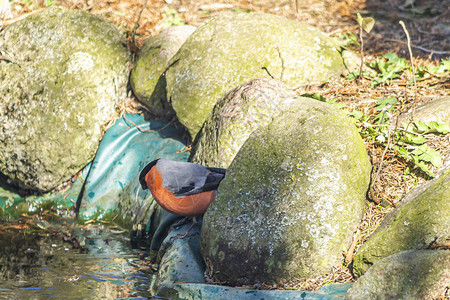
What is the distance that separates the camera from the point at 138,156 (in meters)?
6.24

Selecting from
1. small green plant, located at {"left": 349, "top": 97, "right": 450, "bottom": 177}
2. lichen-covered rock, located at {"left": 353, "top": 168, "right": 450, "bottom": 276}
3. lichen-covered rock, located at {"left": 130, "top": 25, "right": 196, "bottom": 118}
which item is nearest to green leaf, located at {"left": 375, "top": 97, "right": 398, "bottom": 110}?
small green plant, located at {"left": 349, "top": 97, "right": 450, "bottom": 177}

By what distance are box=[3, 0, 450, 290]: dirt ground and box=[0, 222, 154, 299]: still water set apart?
231cm

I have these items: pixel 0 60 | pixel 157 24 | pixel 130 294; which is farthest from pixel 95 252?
pixel 157 24

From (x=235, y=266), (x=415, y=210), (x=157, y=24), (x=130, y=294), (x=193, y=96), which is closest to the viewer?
(x=415, y=210)

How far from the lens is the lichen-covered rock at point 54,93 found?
20.5ft

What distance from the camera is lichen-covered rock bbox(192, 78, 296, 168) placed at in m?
4.51

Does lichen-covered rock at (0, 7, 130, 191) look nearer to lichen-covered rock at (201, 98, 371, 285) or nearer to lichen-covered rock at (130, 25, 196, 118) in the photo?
lichen-covered rock at (130, 25, 196, 118)

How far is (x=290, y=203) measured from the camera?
371 centimetres

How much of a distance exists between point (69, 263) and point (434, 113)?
12.8ft

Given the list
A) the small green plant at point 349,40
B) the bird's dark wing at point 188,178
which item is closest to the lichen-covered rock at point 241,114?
the bird's dark wing at point 188,178

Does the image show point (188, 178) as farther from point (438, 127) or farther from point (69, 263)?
point (438, 127)

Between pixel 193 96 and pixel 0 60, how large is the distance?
3.06 metres

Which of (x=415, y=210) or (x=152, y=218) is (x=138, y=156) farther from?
(x=415, y=210)

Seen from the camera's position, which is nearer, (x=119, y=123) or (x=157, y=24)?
(x=119, y=123)
